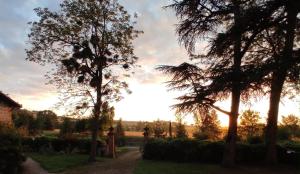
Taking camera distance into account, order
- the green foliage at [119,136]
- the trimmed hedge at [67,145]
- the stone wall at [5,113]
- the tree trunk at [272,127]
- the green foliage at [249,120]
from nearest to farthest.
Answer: the tree trunk at [272,127], the trimmed hedge at [67,145], the stone wall at [5,113], the green foliage at [249,120], the green foliage at [119,136]

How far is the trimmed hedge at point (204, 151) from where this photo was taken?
20.4m

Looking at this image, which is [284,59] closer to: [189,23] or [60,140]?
[189,23]

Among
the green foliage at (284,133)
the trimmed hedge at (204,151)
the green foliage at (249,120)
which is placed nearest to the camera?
the trimmed hedge at (204,151)

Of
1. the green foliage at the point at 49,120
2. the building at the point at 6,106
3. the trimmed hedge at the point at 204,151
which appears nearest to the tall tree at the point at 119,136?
the building at the point at 6,106

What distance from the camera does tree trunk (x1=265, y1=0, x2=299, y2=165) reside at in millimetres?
15280

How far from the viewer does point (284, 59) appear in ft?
50.0

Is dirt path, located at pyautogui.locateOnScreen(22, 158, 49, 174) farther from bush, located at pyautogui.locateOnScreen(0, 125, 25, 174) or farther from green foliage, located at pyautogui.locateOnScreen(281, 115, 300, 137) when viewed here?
green foliage, located at pyautogui.locateOnScreen(281, 115, 300, 137)

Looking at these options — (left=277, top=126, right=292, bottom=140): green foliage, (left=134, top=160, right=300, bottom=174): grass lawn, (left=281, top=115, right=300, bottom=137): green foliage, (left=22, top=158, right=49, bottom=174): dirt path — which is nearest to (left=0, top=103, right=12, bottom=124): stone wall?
(left=22, top=158, right=49, bottom=174): dirt path

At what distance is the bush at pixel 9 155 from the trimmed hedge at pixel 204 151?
8951 mm

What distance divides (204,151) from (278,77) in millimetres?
6776

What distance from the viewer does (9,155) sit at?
16.2 meters

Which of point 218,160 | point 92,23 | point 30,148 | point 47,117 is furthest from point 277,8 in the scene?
point 47,117

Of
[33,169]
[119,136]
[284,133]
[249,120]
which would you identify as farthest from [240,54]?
[119,136]

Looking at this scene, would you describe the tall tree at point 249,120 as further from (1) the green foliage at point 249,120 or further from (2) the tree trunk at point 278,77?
(2) the tree trunk at point 278,77
